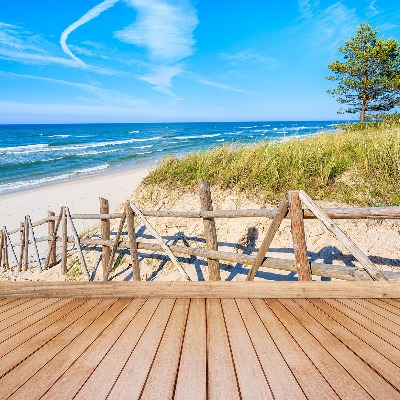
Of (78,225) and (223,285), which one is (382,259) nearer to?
(223,285)

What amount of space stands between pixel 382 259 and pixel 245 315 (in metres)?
3.97

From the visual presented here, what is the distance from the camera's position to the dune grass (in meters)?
6.75

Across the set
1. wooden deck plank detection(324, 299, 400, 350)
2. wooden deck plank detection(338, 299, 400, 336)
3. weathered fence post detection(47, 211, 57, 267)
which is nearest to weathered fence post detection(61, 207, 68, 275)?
weathered fence post detection(47, 211, 57, 267)

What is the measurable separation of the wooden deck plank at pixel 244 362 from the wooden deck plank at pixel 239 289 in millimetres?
343

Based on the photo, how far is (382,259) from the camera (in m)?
5.55

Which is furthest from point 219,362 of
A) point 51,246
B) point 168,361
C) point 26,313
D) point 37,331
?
point 51,246

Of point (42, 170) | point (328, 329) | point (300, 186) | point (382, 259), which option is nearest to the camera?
point (328, 329)

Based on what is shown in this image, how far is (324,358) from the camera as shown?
2.15 meters

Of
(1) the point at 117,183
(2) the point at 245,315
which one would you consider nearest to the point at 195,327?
(2) the point at 245,315

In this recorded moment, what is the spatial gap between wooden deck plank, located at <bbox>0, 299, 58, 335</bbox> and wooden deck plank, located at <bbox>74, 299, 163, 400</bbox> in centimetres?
113

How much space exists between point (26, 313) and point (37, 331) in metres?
0.55

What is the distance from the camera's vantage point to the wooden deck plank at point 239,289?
317 cm

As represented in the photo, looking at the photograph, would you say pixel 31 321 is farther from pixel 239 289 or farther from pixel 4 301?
pixel 239 289

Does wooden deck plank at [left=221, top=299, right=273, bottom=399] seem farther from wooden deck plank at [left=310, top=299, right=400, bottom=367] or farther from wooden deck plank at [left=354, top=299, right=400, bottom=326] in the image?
wooden deck plank at [left=354, top=299, right=400, bottom=326]
